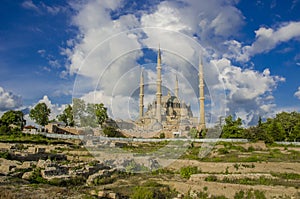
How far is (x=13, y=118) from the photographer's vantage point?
45.9 meters

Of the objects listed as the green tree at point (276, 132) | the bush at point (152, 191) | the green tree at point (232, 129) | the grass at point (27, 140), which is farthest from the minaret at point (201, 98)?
the bush at point (152, 191)

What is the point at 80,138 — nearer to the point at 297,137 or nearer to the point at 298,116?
the point at 297,137

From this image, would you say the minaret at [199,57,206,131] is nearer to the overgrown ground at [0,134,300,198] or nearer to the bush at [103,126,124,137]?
the bush at [103,126,124,137]

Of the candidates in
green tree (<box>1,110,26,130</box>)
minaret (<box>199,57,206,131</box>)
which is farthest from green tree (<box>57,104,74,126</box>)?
minaret (<box>199,57,206,131</box>)

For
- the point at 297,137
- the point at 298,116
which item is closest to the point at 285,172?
the point at 297,137

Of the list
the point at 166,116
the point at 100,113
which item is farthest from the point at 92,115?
the point at 166,116

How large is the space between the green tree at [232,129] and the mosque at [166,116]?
8.28 m

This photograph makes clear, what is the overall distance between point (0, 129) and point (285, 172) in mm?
37006

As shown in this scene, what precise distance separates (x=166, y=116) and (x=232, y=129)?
28133 millimetres

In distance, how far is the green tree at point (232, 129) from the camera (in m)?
39.5

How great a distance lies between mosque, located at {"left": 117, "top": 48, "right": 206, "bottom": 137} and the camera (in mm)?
53878

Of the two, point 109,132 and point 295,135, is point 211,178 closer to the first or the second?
point 295,135

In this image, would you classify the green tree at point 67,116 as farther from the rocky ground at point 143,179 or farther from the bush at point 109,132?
the rocky ground at point 143,179

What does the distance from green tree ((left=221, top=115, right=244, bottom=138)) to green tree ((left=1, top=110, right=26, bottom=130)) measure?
34.6m
